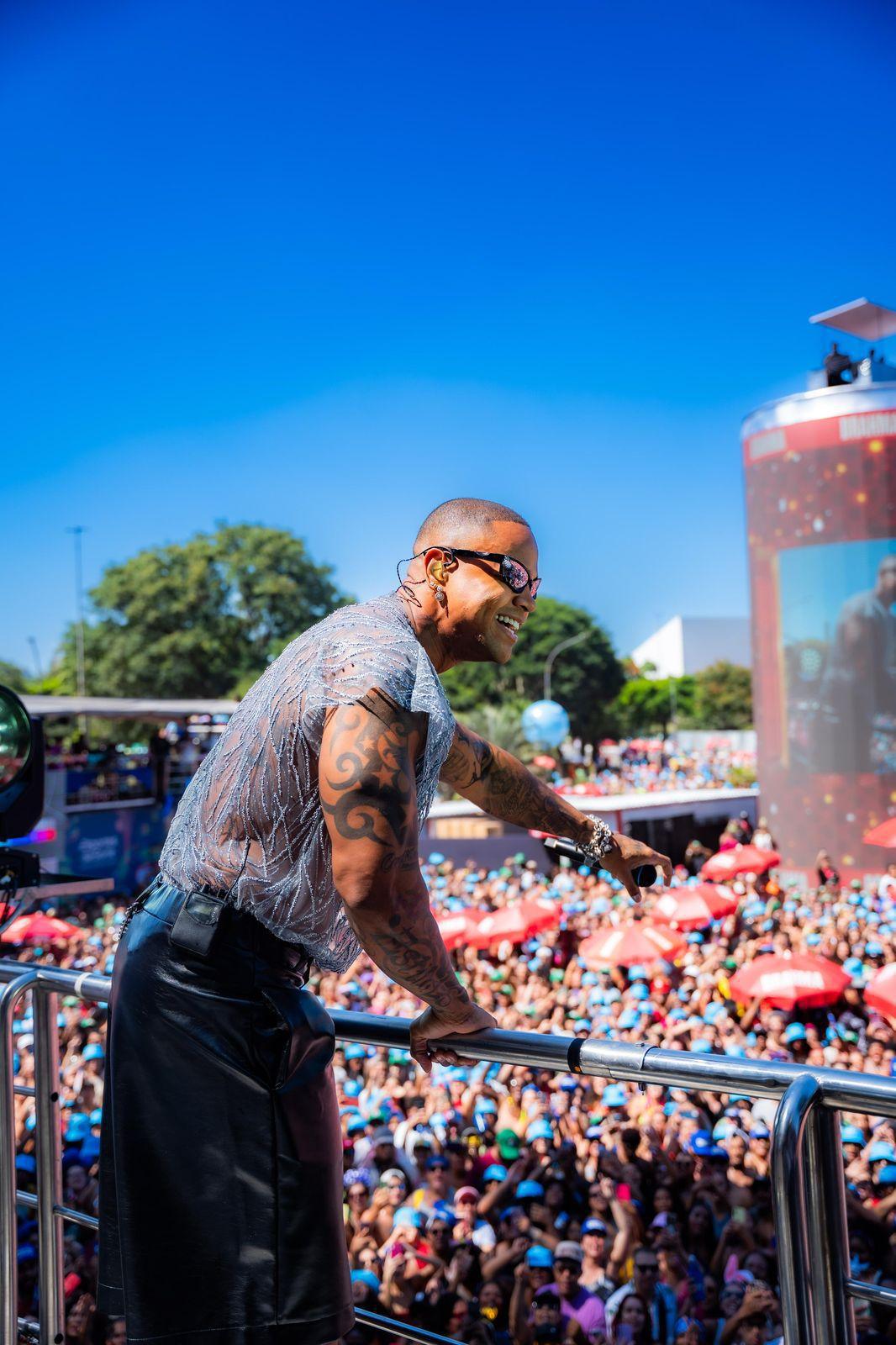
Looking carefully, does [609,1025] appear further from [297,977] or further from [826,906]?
[297,977]

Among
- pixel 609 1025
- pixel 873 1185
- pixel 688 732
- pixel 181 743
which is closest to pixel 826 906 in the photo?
pixel 609 1025

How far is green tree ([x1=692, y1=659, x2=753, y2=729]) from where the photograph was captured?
210 feet

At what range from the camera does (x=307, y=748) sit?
4.78ft

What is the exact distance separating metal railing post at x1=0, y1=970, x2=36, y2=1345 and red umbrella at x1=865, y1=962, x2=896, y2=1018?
561cm

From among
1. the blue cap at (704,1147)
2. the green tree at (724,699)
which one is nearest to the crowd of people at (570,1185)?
the blue cap at (704,1147)

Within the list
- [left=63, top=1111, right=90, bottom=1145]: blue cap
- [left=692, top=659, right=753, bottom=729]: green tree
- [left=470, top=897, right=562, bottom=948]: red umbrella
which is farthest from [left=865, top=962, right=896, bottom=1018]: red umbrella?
[left=692, top=659, right=753, bottom=729]: green tree

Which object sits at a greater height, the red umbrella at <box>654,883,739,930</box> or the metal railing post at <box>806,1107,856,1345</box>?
the metal railing post at <box>806,1107,856,1345</box>

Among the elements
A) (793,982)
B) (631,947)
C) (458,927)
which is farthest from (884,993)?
(458,927)

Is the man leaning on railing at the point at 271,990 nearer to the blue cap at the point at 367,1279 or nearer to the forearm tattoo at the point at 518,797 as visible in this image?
the forearm tattoo at the point at 518,797

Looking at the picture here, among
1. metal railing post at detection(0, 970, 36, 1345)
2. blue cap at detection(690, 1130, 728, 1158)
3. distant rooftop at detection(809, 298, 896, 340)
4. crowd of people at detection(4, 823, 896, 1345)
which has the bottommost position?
crowd of people at detection(4, 823, 896, 1345)

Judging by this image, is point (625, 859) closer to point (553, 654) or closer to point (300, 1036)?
point (300, 1036)

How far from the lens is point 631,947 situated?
8.64m

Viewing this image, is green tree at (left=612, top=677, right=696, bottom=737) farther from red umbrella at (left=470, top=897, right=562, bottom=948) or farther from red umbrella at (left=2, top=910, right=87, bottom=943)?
red umbrella at (left=2, top=910, right=87, bottom=943)

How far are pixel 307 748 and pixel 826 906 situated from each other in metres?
11.6
